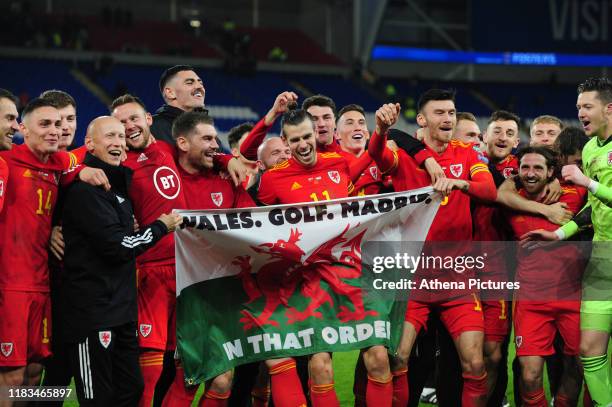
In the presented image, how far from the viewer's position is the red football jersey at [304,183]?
18.4 feet

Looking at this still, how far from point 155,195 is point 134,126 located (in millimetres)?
522

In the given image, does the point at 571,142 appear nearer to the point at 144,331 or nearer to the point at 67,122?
the point at 144,331

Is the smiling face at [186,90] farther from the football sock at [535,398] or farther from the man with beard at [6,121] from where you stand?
the football sock at [535,398]

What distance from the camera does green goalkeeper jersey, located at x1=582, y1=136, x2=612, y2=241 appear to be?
5453 millimetres

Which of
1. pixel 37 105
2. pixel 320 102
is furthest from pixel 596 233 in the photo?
pixel 37 105

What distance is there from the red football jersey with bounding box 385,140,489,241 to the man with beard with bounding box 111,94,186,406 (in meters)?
1.55

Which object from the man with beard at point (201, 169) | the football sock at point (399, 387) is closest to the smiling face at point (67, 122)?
the man with beard at point (201, 169)

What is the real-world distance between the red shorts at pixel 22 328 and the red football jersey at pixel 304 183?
1.62 meters

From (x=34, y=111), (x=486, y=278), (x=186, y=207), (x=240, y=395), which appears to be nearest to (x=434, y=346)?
(x=486, y=278)

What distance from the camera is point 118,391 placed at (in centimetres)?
496

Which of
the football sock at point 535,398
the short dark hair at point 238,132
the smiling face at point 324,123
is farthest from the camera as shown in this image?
the short dark hair at point 238,132

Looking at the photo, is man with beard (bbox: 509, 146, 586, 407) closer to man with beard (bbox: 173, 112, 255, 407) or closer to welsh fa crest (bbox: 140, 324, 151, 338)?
man with beard (bbox: 173, 112, 255, 407)

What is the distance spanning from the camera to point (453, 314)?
5.66 meters

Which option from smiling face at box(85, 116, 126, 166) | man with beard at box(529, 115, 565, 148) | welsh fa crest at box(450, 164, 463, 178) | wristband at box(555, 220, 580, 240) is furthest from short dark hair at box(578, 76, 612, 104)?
smiling face at box(85, 116, 126, 166)
